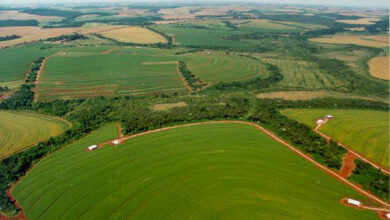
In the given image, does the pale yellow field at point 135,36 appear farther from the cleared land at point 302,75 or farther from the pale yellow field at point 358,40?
the pale yellow field at point 358,40

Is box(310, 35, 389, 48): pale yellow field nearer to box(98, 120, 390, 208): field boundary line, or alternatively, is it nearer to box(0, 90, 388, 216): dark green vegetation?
box(0, 90, 388, 216): dark green vegetation

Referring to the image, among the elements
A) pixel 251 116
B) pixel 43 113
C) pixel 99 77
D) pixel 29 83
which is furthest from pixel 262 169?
pixel 29 83

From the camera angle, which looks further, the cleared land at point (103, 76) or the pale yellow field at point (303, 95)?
the cleared land at point (103, 76)

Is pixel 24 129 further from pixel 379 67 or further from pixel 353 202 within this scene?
pixel 379 67

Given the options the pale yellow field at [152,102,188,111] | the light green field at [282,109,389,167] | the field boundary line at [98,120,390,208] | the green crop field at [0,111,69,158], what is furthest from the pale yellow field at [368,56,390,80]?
the green crop field at [0,111,69,158]

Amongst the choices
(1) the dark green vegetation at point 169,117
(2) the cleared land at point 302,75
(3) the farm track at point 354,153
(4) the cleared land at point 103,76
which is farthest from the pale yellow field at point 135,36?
(3) the farm track at point 354,153

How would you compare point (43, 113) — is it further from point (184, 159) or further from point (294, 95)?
point (294, 95)

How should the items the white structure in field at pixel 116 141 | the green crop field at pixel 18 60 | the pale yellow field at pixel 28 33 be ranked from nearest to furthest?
→ the white structure in field at pixel 116 141, the green crop field at pixel 18 60, the pale yellow field at pixel 28 33

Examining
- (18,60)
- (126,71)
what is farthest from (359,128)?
(18,60)
